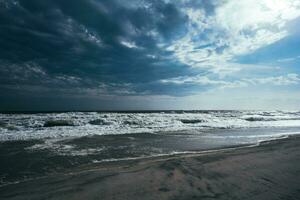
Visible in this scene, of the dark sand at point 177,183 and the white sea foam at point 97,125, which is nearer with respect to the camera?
the dark sand at point 177,183

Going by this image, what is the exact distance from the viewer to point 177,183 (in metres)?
5.14

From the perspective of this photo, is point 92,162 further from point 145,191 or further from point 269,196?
point 269,196

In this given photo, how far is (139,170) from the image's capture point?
628cm

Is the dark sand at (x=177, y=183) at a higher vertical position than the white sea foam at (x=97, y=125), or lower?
lower

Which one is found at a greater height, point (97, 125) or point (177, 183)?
point (97, 125)

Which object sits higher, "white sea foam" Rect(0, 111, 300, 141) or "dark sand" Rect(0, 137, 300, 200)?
"white sea foam" Rect(0, 111, 300, 141)

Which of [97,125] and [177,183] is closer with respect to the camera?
[177,183]

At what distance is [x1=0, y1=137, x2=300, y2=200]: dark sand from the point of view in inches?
178

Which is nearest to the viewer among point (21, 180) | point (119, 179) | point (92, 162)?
point (119, 179)

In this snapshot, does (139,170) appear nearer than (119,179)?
No

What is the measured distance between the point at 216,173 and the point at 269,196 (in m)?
1.64

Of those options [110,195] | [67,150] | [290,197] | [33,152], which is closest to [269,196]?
[290,197]

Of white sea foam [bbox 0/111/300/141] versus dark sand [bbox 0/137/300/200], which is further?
white sea foam [bbox 0/111/300/141]

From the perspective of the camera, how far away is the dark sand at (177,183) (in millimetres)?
4520
